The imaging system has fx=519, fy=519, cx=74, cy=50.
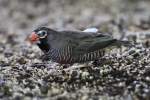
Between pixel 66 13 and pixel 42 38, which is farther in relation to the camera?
pixel 66 13

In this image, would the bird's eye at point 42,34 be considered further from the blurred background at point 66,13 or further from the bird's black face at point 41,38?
the blurred background at point 66,13

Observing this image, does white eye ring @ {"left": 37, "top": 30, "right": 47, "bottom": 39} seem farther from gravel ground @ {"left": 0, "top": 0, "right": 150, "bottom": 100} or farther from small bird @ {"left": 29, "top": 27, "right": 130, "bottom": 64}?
gravel ground @ {"left": 0, "top": 0, "right": 150, "bottom": 100}

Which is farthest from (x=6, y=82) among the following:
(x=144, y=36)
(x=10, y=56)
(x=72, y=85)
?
(x=144, y=36)

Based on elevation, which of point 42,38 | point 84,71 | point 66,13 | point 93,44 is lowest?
point 84,71

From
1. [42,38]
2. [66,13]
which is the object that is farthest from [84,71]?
[66,13]

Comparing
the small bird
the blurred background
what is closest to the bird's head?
the small bird

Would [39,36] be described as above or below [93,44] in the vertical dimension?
above

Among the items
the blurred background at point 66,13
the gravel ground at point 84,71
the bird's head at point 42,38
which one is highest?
the blurred background at point 66,13

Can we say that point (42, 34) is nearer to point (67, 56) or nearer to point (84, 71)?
point (67, 56)

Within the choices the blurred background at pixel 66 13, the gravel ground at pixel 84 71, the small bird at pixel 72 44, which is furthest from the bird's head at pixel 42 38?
the blurred background at pixel 66 13
